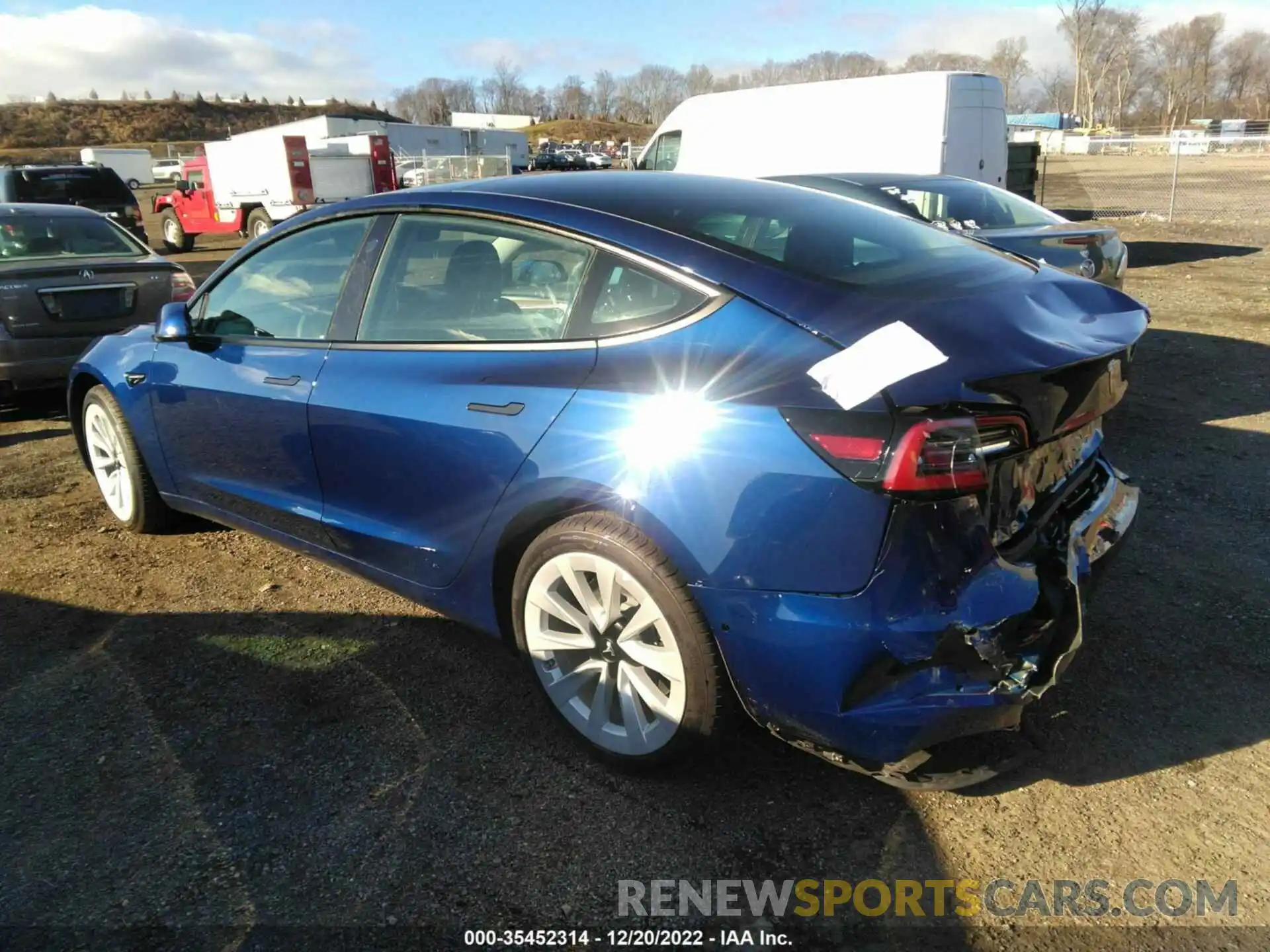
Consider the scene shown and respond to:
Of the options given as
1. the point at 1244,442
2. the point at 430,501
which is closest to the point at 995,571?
the point at 430,501

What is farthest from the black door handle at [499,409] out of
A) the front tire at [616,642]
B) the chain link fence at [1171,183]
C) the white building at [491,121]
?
the white building at [491,121]

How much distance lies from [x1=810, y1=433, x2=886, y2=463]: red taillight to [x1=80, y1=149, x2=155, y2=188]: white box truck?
60108 millimetres

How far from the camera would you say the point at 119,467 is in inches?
178

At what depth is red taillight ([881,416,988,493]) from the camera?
2016 millimetres

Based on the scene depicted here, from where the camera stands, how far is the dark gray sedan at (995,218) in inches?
247

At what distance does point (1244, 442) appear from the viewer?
5309 mm

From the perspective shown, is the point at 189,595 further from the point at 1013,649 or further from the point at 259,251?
the point at 1013,649

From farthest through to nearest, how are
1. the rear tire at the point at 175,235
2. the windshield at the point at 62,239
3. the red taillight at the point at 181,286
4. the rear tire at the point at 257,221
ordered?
the rear tire at the point at 175,235, the rear tire at the point at 257,221, the windshield at the point at 62,239, the red taillight at the point at 181,286

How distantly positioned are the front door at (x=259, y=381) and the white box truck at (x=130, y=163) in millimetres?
57405

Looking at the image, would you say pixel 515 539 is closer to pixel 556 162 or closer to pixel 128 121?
pixel 556 162

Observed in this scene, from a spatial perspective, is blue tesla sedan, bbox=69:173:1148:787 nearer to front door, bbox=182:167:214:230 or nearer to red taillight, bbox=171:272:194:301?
red taillight, bbox=171:272:194:301

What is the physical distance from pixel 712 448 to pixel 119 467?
3.57 meters

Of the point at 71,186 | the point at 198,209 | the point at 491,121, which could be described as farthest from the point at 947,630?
the point at 491,121

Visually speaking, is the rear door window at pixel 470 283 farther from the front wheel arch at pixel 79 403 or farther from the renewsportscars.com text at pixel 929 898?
the front wheel arch at pixel 79 403
